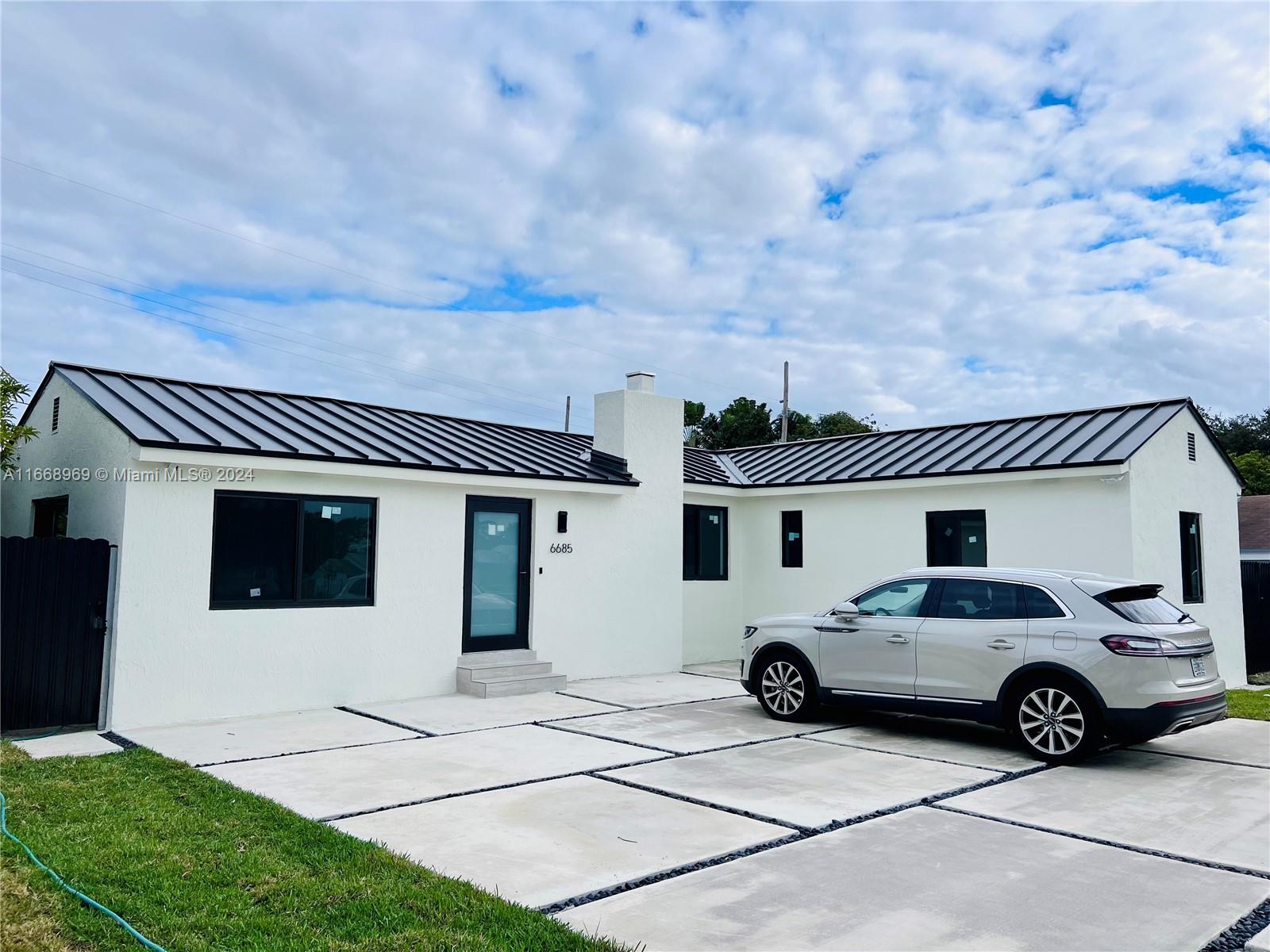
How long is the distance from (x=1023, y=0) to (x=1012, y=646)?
6.58 metres

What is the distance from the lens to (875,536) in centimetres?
1412

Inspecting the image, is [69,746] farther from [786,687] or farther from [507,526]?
[786,687]

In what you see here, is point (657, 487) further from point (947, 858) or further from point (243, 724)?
point (947, 858)

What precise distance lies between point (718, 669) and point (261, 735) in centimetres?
780

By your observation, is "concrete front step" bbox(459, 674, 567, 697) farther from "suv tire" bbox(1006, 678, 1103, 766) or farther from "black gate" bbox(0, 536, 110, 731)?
"suv tire" bbox(1006, 678, 1103, 766)

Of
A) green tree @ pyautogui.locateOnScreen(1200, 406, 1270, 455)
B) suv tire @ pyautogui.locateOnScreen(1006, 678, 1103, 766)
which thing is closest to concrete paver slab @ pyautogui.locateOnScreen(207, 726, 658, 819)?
suv tire @ pyautogui.locateOnScreen(1006, 678, 1103, 766)

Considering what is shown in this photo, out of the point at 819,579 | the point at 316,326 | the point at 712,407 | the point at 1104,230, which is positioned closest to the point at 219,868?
the point at 819,579

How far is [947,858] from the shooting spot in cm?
489

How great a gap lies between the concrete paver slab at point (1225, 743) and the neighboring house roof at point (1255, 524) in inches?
720

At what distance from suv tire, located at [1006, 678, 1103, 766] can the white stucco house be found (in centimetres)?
484

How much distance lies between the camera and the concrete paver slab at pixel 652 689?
10742 mm

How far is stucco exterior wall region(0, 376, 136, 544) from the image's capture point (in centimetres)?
869

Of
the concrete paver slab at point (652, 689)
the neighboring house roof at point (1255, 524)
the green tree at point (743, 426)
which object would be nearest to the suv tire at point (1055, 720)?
the concrete paver slab at point (652, 689)

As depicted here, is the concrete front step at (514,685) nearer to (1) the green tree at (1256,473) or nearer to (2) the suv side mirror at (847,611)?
(2) the suv side mirror at (847,611)
